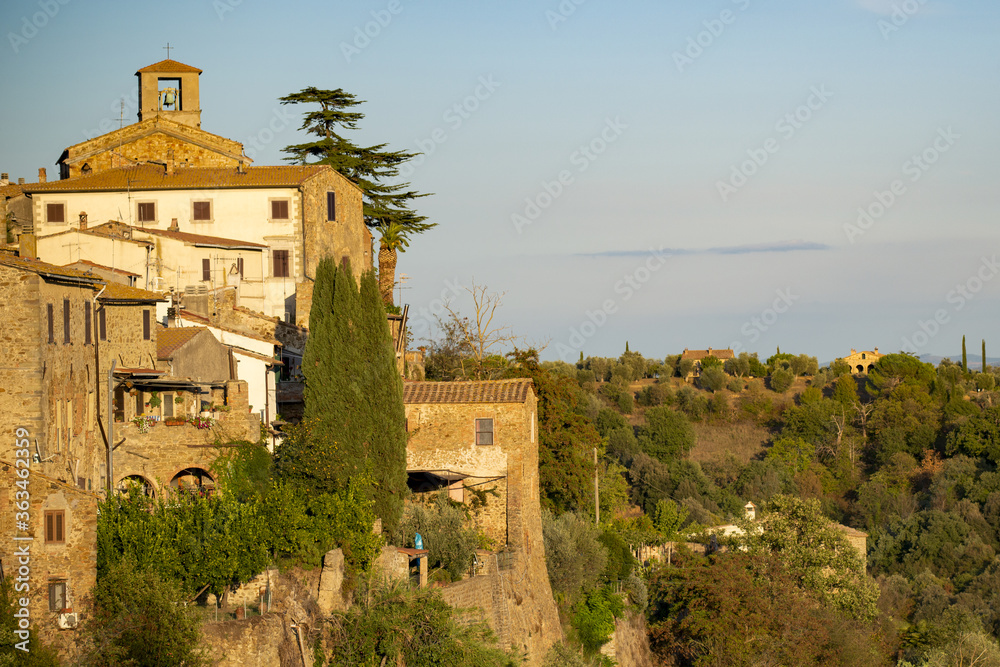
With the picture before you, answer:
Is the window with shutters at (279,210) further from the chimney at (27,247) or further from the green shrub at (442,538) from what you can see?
the green shrub at (442,538)

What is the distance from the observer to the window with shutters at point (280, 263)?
126 ft

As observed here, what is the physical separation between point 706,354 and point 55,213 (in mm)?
71437

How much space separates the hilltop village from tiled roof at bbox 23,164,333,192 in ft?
0.44

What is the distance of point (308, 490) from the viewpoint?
74.3 ft

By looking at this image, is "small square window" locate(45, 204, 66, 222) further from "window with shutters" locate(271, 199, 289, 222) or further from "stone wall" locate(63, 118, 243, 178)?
"window with shutters" locate(271, 199, 289, 222)

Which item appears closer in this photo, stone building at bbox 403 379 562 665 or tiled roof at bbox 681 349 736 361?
stone building at bbox 403 379 562 665

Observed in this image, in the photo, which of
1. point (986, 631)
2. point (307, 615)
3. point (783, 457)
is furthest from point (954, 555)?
point (307, 615)

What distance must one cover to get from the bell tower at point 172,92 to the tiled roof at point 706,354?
6252cm

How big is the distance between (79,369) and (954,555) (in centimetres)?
4176

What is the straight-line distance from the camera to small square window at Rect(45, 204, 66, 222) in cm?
Answer: 3772

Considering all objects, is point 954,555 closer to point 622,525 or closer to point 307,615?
point 622,525

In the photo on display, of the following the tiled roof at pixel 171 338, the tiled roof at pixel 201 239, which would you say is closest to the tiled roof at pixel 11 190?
the tiled roof at pixel 201 239

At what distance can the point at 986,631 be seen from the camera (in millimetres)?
40844

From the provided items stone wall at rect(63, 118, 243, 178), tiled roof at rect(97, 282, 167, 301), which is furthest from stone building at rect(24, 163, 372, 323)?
tiled roof at rect(97, 282, 167, 301)
